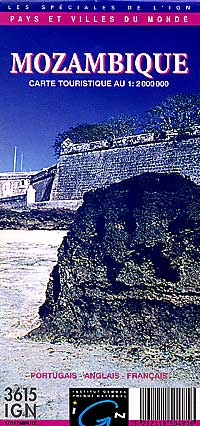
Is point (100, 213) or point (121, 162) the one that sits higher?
point (121, 162)

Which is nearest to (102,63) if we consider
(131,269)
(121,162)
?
(121,162)

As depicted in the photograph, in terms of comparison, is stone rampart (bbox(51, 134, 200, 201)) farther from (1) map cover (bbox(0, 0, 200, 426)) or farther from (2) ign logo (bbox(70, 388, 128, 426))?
(2) ign logo (bbox(70, 388, 128, 426))

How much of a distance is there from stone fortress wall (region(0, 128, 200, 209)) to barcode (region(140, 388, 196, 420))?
1.63 ft

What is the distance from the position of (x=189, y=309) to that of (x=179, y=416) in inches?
9.9

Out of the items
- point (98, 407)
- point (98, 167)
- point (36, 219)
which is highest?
point (98, 167)

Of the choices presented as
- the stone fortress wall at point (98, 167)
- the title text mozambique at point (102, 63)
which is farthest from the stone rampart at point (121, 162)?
the title text mozambique at point (102, 63)

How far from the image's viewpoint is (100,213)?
1527 mm

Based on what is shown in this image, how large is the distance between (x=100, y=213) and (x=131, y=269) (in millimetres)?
159

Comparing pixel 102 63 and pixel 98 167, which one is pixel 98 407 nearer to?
pixel 98 167

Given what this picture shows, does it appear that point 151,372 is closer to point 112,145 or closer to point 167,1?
point 112,145

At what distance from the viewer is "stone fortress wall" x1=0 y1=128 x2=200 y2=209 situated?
4.99 feet

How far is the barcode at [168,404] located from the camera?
4.48 feet

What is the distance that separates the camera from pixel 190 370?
144 cm

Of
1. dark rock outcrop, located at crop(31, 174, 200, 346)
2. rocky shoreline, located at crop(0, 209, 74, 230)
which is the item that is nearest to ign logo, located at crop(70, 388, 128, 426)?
dark rock outcrop, located at crop(31, 174, 200, 346)
